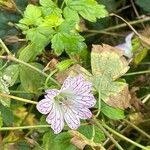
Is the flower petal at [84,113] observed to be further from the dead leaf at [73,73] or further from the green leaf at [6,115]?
the green leaf at [6,115]

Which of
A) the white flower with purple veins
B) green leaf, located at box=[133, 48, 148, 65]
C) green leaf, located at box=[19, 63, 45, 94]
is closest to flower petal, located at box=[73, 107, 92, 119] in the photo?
the white flower with purple veins

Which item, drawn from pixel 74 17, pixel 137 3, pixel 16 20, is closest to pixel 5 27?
pixel 16 20

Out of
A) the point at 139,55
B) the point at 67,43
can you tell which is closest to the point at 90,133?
the point at 67,43

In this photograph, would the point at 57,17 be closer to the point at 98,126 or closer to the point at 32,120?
the point at 98,126

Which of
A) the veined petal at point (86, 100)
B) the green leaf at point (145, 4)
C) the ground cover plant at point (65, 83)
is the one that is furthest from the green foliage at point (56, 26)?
the green leaf at point (145, 4)

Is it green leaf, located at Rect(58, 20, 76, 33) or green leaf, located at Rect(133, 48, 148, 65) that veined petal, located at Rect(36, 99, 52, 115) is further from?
green leaf, located at Rect(133, 48, 148, 65)
